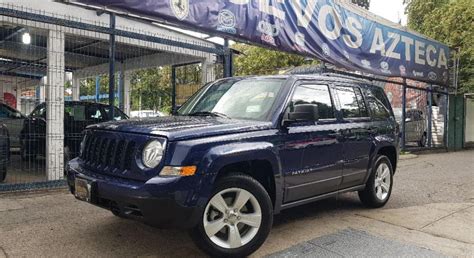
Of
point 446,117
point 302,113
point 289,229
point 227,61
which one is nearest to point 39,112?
point 227,61

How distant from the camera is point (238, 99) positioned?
477cm

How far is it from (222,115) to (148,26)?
5.75 metres

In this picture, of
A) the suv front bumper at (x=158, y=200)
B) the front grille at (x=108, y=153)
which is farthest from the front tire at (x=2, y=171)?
the suv front bumper at (x=158, y=200)

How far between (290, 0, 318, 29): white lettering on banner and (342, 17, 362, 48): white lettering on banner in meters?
1.65

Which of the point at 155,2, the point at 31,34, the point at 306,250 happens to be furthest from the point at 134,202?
the point at 31,34

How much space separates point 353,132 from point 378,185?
1.19 metres

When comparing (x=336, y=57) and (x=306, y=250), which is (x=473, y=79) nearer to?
(x=336, y=57)

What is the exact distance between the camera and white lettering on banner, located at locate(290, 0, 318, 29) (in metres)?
9.62

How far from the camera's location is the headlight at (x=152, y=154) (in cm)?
352

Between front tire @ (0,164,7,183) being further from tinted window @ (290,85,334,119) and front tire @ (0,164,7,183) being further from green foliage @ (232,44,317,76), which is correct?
green foliage @ (232,44,317,76)

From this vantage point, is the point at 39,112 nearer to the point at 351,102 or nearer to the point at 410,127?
the point at 351,102

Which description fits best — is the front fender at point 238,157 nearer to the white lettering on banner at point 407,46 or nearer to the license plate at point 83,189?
the license plate at point 83,189

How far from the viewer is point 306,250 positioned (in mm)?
4227

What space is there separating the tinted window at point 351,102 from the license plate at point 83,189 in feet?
10.7
